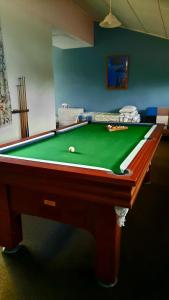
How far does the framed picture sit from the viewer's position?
582cm

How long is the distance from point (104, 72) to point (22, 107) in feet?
11.2

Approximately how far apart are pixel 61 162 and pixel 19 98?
7.22ft

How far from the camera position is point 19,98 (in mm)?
3320

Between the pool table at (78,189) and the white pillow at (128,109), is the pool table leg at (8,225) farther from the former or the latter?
the white pillow at (128,109)

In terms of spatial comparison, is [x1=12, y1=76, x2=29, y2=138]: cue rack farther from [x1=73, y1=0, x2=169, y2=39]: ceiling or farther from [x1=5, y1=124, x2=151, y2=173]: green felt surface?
[x1=73, y1=0, x2=169, y2=39]: ceiling

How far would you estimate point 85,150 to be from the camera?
1.84 m

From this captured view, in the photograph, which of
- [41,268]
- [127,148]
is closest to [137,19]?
[127,148]

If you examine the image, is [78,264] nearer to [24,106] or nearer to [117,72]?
[24,106]

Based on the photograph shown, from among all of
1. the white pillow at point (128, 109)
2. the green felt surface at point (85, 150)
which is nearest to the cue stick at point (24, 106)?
the green felt surface at point (85, 150)

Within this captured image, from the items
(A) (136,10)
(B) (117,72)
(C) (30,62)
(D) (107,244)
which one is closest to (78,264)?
(D) (107,244)

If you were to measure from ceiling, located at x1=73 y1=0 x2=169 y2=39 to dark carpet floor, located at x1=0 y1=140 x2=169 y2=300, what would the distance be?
2728mm

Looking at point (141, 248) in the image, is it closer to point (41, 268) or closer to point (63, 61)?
point (41, 268)

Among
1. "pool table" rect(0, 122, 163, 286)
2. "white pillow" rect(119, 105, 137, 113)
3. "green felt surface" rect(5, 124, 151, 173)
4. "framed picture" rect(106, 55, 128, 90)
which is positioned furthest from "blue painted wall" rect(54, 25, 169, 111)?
"pool table" rect(0, 122, 163, 286)

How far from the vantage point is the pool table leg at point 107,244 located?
1.37 meters
